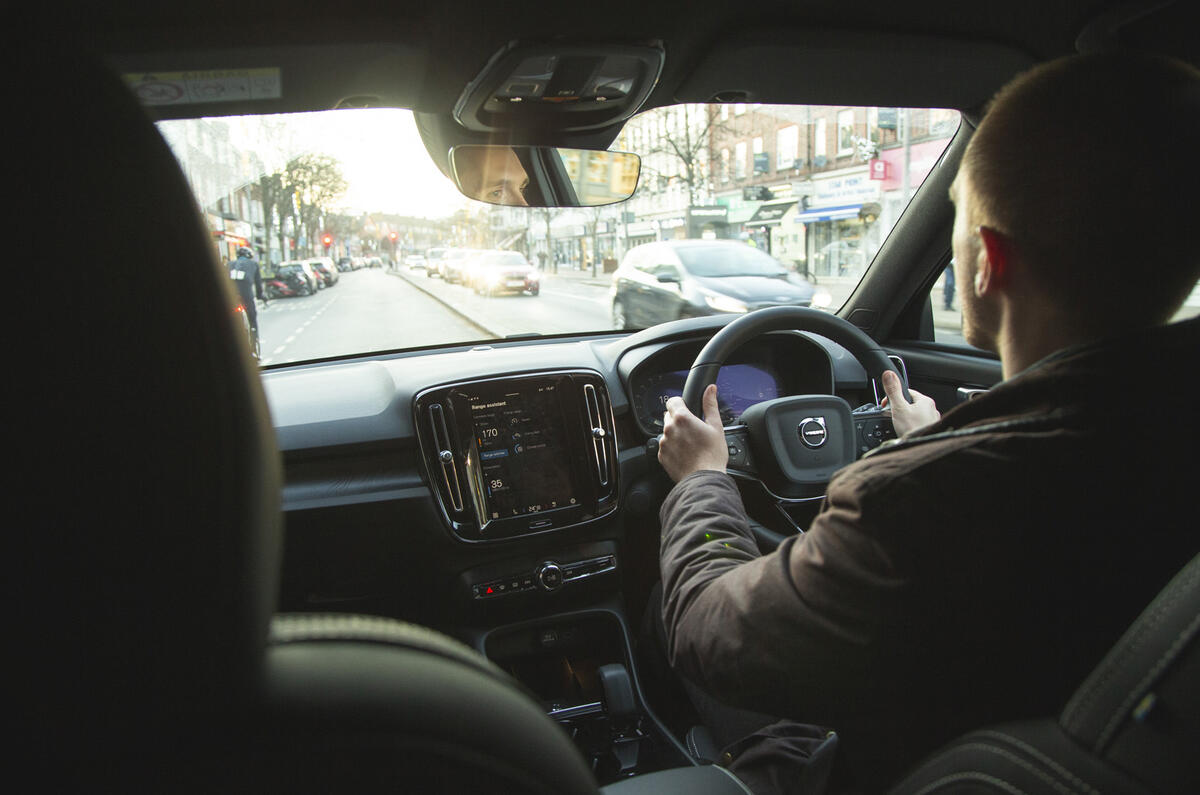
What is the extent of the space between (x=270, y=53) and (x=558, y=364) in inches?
58.4

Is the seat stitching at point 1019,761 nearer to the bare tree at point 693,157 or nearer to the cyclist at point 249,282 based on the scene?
the cyclist at point 249,282

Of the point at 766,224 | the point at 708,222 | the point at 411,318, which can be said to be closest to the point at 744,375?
the point at 411,318

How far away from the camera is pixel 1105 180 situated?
3.48ft

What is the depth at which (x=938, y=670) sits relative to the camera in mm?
1092

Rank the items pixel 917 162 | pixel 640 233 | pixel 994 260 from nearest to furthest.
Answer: pixel 994 260, pixel 917 162, pixel 640 233

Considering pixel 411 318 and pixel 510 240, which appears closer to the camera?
pixel 411 318

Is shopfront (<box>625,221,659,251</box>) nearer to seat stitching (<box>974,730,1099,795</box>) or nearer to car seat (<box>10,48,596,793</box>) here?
seat stitching (<box>974,730,1099,795</box>)

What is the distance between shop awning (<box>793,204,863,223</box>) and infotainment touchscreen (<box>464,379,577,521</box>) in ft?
13.6

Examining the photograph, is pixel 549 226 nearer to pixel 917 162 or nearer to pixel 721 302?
pixel 721 302

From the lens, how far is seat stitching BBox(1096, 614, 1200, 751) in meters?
0.95

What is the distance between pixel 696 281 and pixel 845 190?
7.91 feet

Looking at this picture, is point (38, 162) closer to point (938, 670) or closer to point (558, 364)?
point (938, 670)

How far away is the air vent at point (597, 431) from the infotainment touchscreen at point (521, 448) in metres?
0.11

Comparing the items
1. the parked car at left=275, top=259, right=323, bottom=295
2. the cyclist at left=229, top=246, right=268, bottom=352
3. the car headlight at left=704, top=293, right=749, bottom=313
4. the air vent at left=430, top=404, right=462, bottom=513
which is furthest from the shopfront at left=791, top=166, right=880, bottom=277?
the parked car at left=275, top=259, right=323, bottom=295
